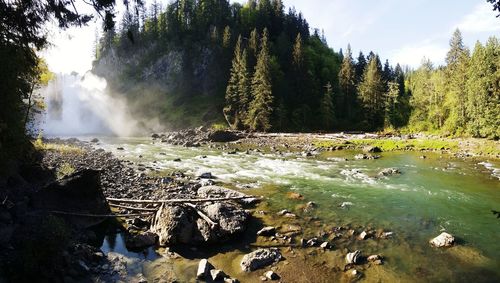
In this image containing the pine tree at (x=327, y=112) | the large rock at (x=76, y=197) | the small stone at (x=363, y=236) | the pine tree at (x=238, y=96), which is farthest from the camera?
the pine tree at (x=238, y=96)

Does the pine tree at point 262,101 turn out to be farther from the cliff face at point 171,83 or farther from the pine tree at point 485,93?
the pine tree at point 485,93

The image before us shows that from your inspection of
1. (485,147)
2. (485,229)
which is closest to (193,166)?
(485,229)

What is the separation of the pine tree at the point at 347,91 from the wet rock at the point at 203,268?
8367 centimetres

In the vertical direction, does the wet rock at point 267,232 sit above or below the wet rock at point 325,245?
above

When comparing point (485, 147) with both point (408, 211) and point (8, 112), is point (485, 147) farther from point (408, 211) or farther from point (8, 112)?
point (8, 112)

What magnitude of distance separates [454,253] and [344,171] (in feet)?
60.1

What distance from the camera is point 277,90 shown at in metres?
87.1

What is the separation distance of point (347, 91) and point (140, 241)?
286ft

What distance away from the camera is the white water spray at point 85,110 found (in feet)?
370

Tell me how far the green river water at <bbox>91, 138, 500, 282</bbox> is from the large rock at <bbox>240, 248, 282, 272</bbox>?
382 millimetres

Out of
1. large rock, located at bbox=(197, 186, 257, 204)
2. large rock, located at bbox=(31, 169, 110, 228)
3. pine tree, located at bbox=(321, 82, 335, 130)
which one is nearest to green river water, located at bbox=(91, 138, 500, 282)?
large rock, located at bbox=(197, 186, 257, 204)

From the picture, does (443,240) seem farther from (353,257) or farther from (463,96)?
(463,96)

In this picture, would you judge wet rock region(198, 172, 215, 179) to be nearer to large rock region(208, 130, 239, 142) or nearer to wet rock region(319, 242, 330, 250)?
wet rock region(319, 242, 330, 250)

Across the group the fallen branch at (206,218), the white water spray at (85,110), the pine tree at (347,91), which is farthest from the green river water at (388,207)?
the white water spray at (85,110)
